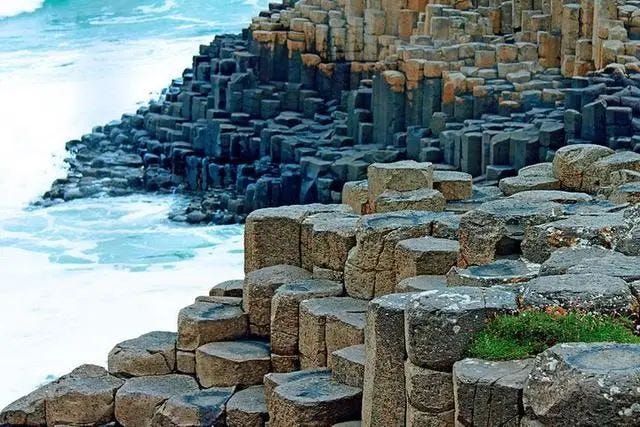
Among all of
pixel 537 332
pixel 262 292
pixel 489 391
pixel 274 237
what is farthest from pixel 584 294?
pixel 274 237

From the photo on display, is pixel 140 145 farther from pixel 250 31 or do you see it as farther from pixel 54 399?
pixel 54 399

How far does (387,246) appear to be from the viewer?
53.2ft

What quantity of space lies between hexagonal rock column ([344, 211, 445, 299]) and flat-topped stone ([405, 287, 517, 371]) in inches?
158

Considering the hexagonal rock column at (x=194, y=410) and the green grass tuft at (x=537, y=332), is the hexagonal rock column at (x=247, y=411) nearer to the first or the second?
the hexagonal rock column at (x=194, y=410)

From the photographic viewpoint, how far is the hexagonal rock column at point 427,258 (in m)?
15.6

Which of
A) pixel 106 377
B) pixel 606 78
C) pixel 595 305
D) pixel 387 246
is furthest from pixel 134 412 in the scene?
pixel 606 78

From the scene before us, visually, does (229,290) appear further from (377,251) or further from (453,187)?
(377,251)

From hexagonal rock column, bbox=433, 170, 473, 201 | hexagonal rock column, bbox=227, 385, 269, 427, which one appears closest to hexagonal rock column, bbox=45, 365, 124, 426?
hexagonal rock column, bbox=227, 385, 269, 427

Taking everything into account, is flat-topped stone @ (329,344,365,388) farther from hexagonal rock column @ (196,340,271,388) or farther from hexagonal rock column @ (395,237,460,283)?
hexagonal rock column @ (196,340,271,388)

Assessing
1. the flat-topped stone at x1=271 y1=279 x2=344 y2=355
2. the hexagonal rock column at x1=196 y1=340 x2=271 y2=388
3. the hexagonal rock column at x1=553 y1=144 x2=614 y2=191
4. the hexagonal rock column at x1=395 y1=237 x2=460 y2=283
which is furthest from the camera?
the hexagonal rock column at x1=553 y1=144 x2=614 y2=191

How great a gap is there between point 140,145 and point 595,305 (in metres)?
34.9

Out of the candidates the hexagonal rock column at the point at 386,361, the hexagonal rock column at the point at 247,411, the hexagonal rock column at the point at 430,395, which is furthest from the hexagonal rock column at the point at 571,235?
the hexagonal rock column at the point at 247,411

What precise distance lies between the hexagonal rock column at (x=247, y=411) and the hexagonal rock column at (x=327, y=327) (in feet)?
2.26

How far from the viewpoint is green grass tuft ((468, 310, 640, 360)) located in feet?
38.1
